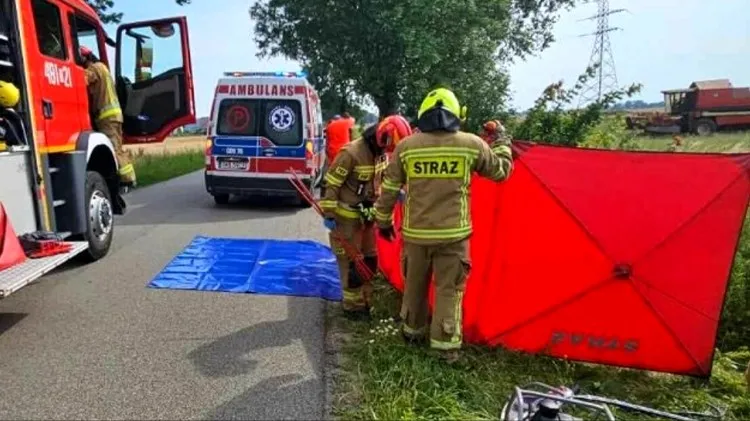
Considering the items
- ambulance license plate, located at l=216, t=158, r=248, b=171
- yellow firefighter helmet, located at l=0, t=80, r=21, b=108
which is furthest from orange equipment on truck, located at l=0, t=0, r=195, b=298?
ambulance license plate, located at l=216, t=158, r=248, b=171

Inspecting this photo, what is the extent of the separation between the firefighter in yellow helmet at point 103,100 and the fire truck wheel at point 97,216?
0.54m

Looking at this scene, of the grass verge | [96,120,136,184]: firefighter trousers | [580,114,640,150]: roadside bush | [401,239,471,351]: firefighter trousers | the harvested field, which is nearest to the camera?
the grass verge

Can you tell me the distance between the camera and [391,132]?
14.6ft

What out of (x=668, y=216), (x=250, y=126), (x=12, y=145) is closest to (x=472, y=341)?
(x=668, y=216)

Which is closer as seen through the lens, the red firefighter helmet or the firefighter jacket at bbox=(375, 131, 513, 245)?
the firefighter jacket at bbox=(375, 131, 513, 245)

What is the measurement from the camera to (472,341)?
417cm

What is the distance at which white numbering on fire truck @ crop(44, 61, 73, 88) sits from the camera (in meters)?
5.24

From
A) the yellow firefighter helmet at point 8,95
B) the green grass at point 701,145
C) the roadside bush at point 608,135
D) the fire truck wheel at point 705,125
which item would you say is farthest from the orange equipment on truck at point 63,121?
the fire truck wheel at point 705,125

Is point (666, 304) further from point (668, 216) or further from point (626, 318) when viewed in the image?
point (668, 216)

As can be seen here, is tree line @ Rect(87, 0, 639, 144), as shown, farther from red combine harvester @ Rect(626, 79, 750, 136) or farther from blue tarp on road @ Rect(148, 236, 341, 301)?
red combine harvester @ Rect(626, 79, 750, 136)

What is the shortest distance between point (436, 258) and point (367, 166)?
1.11 m

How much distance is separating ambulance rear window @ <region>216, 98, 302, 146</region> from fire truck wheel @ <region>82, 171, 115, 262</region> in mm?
3938

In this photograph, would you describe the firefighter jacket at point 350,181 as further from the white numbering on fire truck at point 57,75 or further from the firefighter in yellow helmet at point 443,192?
the white numbering on fire truck at point 57,75

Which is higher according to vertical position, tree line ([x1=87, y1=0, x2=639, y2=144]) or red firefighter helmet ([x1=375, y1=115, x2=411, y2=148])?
tree line ([x1=87, y1=0, x2=639, y2=144])
